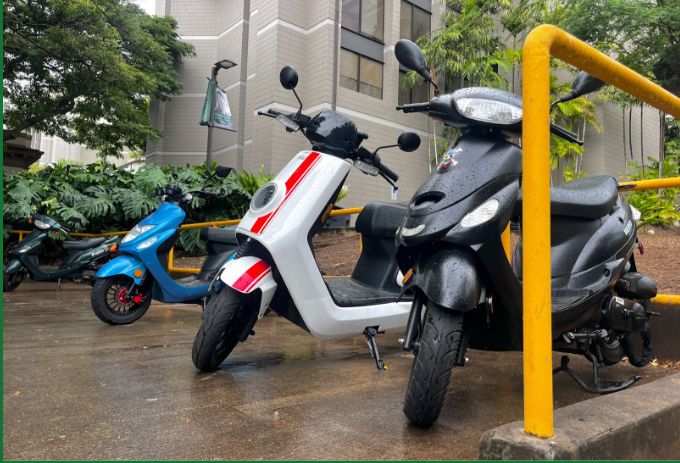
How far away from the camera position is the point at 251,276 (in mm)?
2766

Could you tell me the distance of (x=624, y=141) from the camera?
757 inches

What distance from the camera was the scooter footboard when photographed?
271cm

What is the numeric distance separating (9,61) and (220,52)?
929cm

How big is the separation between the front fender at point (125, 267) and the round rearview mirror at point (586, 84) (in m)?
3.81

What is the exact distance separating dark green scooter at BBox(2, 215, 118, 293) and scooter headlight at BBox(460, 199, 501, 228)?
6.67m

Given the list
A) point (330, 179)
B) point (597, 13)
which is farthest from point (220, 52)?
point (330, 179)

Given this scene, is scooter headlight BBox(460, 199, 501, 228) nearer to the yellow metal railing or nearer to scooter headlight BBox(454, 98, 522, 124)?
scooter headlight BBox(454, 98, 522, 124)

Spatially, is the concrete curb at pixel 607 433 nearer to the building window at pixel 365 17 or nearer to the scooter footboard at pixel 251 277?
the scooter footboard at pixel 251 277

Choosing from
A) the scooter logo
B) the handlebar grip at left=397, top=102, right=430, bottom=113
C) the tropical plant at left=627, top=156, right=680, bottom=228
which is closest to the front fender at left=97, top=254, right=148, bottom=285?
the handlebar grip at left=397, top=102, right=430, bottom=113

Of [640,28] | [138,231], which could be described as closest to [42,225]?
[138,231]

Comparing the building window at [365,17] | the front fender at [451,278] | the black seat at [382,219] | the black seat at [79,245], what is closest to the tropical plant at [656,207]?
the black seat at [382,219]

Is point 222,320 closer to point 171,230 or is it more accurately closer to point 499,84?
point 171,230

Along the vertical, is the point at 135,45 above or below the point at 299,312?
above

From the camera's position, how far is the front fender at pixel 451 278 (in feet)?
→ 6.27
